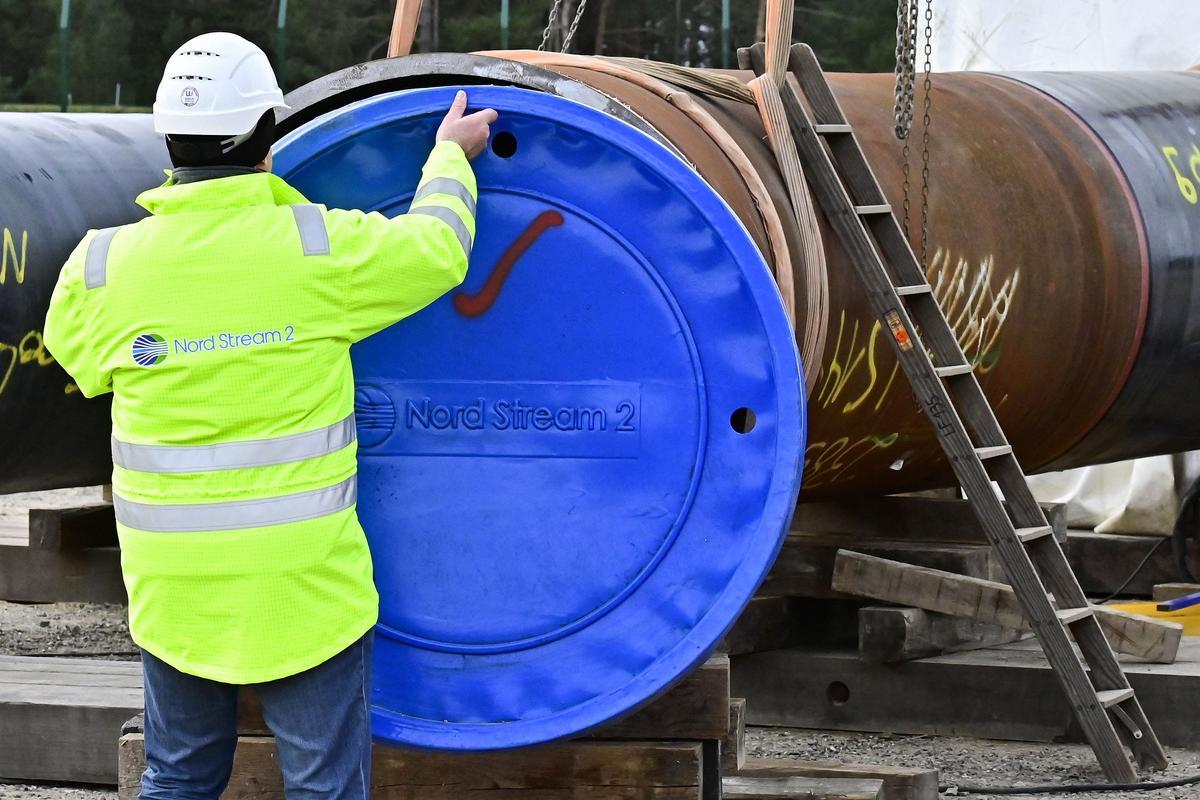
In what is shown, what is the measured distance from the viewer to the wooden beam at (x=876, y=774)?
3.81 meters

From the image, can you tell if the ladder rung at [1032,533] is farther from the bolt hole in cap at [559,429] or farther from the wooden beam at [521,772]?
the bolt hole in cap at [559,429]

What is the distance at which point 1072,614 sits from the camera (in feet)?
14.7

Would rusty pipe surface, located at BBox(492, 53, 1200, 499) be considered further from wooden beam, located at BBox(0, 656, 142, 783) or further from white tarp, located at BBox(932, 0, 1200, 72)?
white tarp, located at BBox(932, 0, 1200, 72)

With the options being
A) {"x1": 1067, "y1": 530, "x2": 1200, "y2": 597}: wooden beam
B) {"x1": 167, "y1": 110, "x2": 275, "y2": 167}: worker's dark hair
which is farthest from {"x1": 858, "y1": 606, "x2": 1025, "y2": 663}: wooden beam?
{"x1": 167, "y1": 110, "x2": 275, "y2": 167}: worker's dark hair

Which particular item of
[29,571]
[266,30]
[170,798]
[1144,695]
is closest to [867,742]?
[1144,695]

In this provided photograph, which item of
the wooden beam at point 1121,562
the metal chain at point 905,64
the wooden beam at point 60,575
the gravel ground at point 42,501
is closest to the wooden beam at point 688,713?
the metal chain at point 905,64

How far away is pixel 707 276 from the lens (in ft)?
9.52

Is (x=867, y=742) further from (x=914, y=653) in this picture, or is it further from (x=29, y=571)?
(x=29, y=571)

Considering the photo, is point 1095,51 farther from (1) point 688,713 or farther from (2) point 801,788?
(1) point 688,713

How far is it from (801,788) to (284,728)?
1417mm

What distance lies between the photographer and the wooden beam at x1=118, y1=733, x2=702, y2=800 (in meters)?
3.10

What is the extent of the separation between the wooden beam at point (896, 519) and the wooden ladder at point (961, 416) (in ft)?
1.88

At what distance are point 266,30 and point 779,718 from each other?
14.2 metres

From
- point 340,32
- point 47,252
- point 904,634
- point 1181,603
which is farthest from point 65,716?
point 340,32
